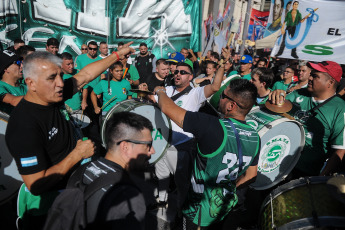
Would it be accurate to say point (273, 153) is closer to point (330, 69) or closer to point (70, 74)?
point (330, 69)

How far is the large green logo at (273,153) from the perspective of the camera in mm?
3502

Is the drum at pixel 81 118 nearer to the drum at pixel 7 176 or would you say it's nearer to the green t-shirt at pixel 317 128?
the drum at pixel 7 176

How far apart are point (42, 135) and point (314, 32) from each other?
6.19 metres

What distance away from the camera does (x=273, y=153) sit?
363 centimetres

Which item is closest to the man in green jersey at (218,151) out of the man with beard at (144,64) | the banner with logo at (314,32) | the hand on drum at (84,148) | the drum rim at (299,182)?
the drum rim at (299,182)

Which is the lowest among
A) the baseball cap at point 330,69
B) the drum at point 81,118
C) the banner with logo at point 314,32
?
the drum at point 81,118

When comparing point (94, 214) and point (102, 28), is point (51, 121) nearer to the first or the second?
point (94, 214)

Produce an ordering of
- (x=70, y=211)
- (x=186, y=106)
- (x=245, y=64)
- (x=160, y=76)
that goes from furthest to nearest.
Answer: (x=160, y=76) < (x=245, y=64) < (x=186, y=106) < (x=70, y=211)

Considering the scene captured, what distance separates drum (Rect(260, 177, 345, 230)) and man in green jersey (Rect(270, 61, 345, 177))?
1150 millimetres

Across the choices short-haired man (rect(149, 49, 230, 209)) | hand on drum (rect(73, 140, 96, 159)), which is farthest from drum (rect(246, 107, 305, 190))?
hand on drum (rect(73, 140, 96, 159))

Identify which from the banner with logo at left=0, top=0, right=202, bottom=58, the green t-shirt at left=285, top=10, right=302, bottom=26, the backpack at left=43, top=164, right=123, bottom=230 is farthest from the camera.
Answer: the banner with logo at left=0, top=0, right=202, bottom=58

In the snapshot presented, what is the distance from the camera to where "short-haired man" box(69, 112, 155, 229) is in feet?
4.41

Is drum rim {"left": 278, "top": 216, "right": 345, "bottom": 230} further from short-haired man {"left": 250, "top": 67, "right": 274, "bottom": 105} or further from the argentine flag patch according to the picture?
short-haired man {"left": 250, "top": 67, "right": 274, "bottom": 105}

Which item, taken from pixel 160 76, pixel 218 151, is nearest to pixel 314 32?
pixel 160 76
